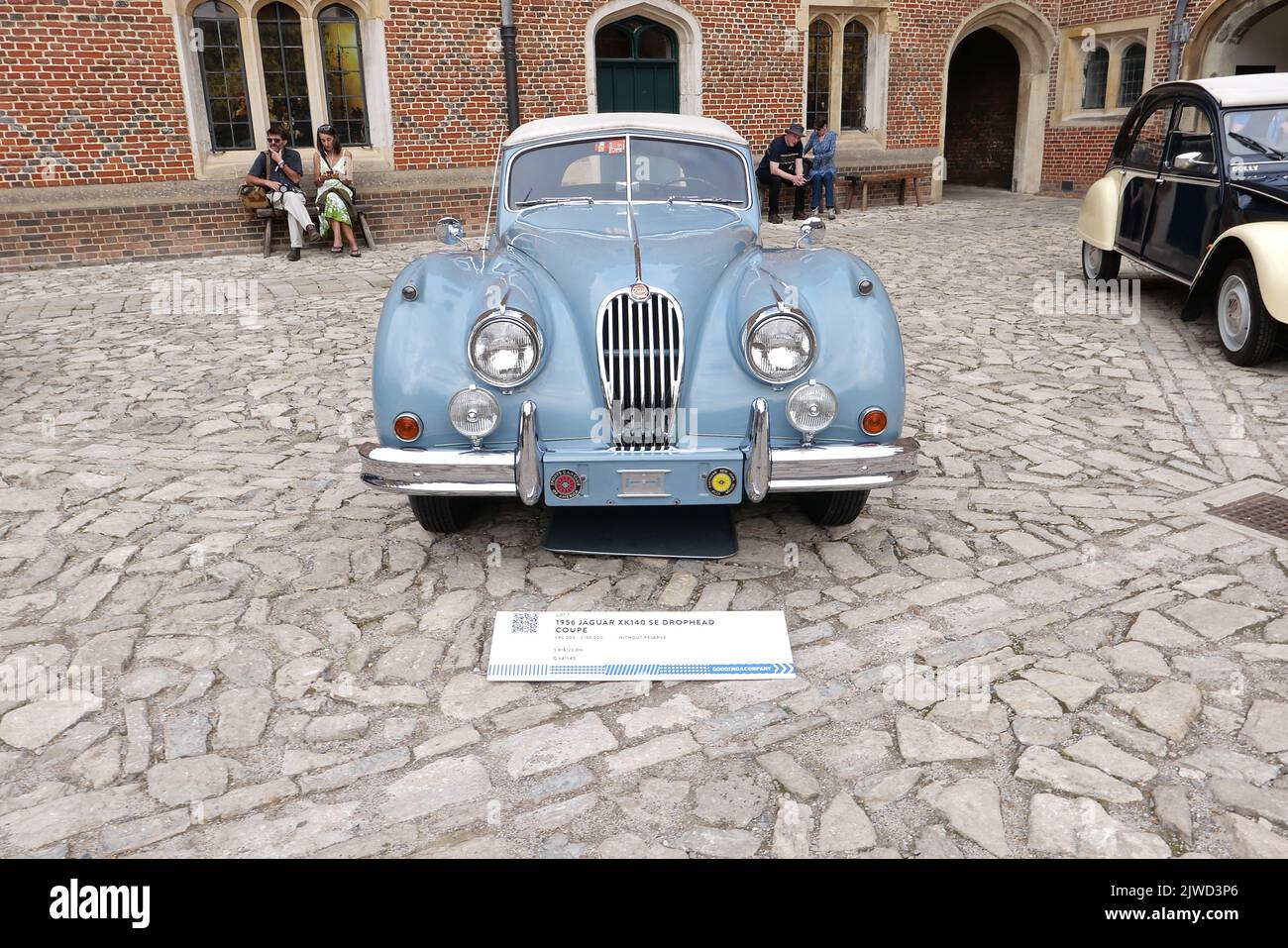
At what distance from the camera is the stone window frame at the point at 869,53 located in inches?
635

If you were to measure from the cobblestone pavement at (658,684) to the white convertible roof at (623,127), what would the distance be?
207 cm

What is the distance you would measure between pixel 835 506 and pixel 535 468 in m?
1.50

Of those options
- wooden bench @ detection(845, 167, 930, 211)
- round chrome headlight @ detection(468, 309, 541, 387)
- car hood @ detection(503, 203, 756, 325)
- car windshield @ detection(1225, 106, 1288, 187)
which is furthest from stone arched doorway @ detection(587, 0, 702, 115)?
round chrome headlight @ detection(468, 309, 541, 387)

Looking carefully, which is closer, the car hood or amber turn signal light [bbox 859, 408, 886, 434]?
amber turn signal light [bbox 859, 408, 886, 434]

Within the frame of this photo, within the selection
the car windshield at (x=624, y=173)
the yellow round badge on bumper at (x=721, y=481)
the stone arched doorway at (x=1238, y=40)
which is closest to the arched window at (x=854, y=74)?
the stone arched doorway at (x=1238, y=40)

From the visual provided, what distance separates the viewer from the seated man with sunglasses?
12227 mm

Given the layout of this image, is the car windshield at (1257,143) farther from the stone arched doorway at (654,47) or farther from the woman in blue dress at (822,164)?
the stone arched doorway at (654,47)

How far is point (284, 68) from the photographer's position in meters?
13.0

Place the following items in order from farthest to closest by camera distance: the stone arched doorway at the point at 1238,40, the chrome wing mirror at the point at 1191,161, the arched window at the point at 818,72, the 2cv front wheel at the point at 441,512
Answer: the arched window at the point at 818,72 < the stone arched doorway at the point at 1238,40 < the chrome wing mirror at the point at 1191,161 < the 2cv front wheel at the point at 441,512

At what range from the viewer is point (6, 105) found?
11.5 metres

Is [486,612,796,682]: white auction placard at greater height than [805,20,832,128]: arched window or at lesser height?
lesser

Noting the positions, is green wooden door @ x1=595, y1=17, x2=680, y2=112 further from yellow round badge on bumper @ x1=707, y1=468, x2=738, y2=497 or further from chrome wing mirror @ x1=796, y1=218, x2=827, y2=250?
yellow round badge on bumper @ x1=707, y1=468, x2=738, y2=497

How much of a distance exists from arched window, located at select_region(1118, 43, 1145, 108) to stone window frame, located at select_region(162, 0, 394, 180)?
1303 cm

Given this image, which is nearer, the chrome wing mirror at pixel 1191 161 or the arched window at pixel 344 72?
the chrome wing mirror at pixel 1191 161
